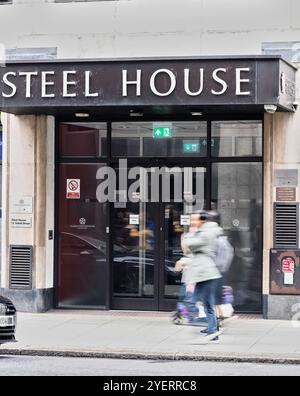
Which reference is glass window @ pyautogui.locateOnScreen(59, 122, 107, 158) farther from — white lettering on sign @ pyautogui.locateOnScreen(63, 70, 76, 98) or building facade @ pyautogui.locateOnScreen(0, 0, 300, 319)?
white lettering on sign @ pyautogui.locateOnScreen(63, 70, 76, 98)

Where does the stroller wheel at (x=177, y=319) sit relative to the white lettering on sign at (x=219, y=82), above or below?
below

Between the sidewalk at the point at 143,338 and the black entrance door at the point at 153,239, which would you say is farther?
the black entrance door at the point at 153,239

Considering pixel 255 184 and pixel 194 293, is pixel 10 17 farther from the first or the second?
pixel 194 293

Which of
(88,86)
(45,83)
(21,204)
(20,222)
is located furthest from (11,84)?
(20,222)

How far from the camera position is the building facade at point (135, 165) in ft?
47.1

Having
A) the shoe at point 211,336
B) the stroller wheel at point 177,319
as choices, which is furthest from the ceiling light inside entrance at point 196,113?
the shoe at point 211,336

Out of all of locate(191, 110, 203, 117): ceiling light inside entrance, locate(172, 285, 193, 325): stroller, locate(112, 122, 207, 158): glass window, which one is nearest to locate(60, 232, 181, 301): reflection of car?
locate(172, 285, 193, 325): stroller

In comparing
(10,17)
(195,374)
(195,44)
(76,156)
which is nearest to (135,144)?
(76,156)

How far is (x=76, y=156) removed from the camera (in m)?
15.6

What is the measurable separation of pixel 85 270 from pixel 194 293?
369cm

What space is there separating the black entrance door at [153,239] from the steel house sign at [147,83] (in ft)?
6.78

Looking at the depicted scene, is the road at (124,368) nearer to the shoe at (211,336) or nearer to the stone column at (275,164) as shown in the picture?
the shoe at (211,336)

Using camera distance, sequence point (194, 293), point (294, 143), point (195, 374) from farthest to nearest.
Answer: point (294, 143) < point (194, 293) < point (195, 374)

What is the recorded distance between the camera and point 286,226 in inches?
565
